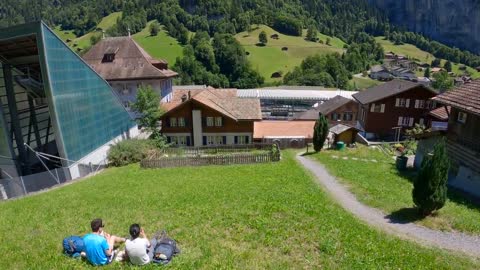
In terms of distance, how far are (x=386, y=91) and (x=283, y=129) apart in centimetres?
1657

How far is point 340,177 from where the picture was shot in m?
23.4

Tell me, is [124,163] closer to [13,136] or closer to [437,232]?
[13,136]

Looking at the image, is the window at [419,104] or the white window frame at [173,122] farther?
the window at [419,104]

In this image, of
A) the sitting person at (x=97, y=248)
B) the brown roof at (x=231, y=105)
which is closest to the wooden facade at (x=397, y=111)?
the brown roof at (x=231, y=105)

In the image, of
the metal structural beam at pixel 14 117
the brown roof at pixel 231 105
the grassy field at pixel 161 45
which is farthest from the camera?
the grassy field at pixel 161 45

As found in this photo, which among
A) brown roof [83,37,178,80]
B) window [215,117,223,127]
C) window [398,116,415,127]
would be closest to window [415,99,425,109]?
window [398,116,415,127]

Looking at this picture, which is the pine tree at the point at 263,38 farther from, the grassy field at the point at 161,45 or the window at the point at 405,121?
the window at the point at 405,121

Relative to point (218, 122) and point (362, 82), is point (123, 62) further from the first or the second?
point (362, 82)

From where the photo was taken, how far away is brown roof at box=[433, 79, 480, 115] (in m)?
20.6

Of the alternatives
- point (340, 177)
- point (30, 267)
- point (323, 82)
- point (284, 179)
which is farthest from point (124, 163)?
point (323, 82)

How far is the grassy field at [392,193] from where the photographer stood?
48.1 feet

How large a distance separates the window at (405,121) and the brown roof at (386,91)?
380 centimetres

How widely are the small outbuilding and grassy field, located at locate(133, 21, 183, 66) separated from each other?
105732 millimetres

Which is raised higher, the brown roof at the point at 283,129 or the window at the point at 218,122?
the window at the point at 218,122
